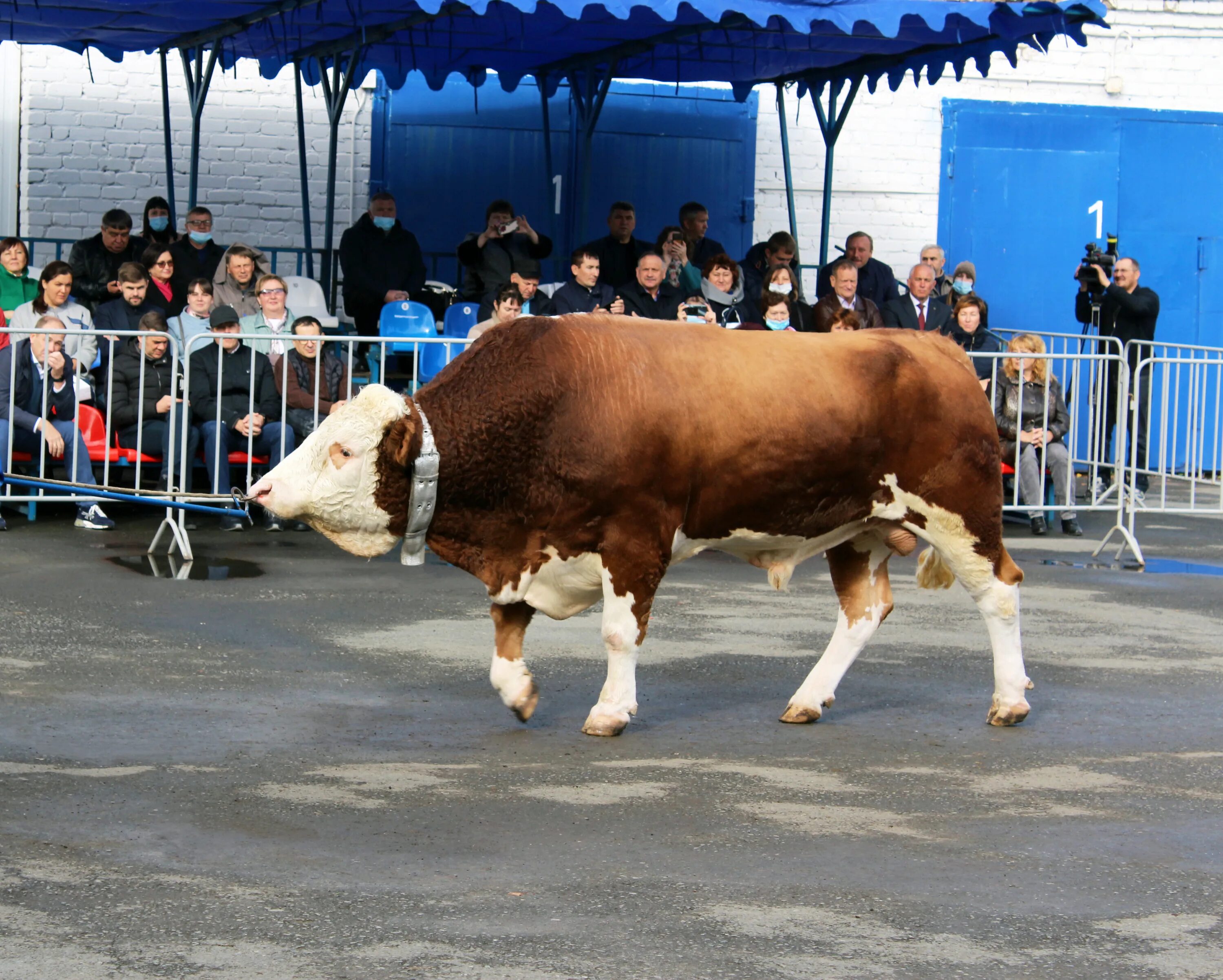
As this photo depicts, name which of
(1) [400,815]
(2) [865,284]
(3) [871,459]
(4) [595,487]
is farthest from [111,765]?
(2) [865,284]

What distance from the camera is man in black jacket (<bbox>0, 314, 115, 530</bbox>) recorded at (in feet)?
37.0

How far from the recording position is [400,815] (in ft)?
18.2

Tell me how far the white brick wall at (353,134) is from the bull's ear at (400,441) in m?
10.9

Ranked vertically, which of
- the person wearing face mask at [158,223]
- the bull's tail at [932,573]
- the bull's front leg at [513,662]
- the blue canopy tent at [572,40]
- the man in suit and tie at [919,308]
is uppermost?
the blue canopy tent at [572,40]

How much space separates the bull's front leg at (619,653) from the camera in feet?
21.4

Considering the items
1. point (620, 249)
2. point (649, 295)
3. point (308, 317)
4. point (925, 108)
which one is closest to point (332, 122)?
point (620, 249)

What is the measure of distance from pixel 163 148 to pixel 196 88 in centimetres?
142

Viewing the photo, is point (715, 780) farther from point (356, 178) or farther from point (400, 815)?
point (356, 178)

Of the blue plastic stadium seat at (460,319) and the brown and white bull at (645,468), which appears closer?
the brown and white bull at (645,468)

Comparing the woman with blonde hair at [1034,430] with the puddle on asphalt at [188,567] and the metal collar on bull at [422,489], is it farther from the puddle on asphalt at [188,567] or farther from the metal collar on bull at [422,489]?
the metal collar on bull at [422,489]

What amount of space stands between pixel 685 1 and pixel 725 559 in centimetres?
364

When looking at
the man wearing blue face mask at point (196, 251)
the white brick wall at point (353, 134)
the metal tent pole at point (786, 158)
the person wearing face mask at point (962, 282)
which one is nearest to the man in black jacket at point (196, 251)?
the man wearing blue face mask at point (196, 251)

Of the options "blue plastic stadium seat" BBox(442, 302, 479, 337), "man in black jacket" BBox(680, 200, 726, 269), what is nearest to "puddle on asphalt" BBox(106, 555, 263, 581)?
"blue plastic stadium seat" BBox(442, 302, 479, 337)

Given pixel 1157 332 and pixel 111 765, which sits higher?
pixel 1157 332
